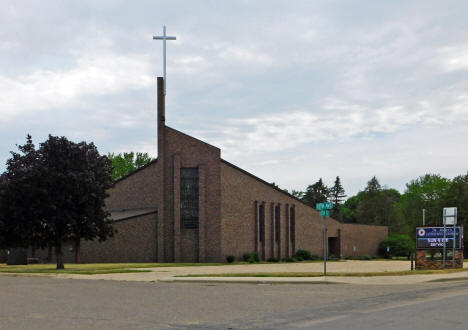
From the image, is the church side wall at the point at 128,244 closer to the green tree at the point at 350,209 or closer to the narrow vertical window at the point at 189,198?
the narrow vertical window at the point at 189,198

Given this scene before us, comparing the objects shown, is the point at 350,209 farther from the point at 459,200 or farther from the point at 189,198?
the point at 189,198

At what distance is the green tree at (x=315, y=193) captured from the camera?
536 ft

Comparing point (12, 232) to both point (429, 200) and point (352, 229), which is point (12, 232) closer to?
point (352, 229)

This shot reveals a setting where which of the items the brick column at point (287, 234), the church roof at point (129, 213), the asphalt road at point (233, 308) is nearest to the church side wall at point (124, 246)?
the church roof at point (129, 213)

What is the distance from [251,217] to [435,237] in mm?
26533

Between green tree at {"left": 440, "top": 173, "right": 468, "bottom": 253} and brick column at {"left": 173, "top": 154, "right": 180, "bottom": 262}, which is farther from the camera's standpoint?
green tree at {"left": 440, "top": 173, "right": 468, "bottom": 253}

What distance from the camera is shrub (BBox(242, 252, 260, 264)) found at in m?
59.8

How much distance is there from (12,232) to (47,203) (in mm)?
5054

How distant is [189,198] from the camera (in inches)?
2283

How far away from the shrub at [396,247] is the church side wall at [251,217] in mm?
19749

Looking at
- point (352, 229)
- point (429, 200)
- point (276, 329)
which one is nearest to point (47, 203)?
point (276, 329)

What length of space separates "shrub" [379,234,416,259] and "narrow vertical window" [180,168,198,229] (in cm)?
4126

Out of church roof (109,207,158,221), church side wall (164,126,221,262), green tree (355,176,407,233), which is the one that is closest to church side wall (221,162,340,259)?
church side wall (164,126,221,262)

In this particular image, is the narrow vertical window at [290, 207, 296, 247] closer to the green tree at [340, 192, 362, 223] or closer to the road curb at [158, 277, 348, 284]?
the road curb at [158, 277, 348, 284]
